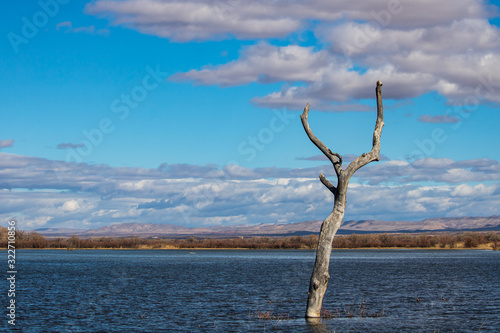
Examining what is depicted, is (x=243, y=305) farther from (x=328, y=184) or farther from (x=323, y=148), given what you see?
(x=323, y=148)

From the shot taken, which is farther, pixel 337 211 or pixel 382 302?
pixel 382 302

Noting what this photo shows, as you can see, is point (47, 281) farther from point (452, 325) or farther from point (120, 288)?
point (452, 325)

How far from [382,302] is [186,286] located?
23092mm

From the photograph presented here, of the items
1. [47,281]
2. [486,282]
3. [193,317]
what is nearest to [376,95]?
[193,317]

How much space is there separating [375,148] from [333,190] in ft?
10.5

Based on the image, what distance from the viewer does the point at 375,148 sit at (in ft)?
105

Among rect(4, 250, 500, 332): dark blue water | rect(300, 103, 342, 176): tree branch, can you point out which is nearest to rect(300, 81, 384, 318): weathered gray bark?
rect(300, 103, 342, 176): tree branch

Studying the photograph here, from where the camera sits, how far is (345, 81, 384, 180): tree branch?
104 ft

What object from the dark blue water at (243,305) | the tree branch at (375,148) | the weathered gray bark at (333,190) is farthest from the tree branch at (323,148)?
the dark blue water at (243,305)

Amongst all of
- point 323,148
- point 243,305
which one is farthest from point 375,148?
point 243,305

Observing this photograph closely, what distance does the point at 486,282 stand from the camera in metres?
64.6

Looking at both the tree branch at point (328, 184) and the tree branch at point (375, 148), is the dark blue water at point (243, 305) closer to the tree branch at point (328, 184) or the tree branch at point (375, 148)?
the tree branch at point (328, 184)

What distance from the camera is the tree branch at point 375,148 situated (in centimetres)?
3164

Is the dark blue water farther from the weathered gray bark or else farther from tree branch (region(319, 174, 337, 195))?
tree branch (region(319, 174, 337, 195))
